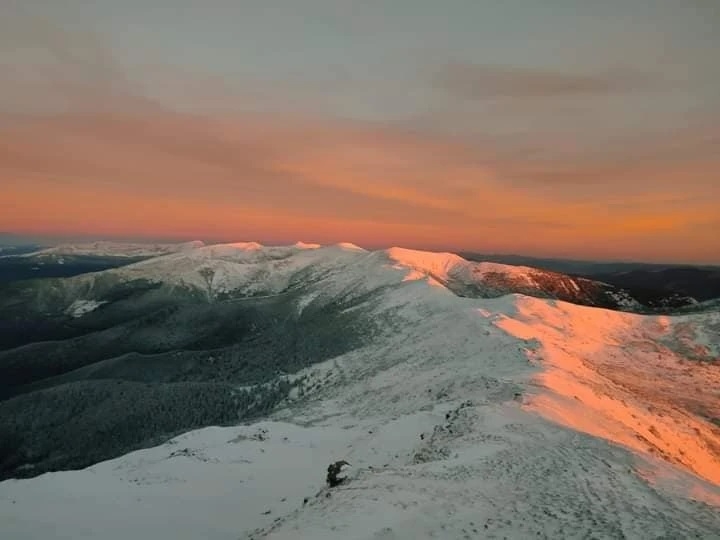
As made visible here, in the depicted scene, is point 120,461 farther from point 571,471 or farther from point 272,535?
point 571,471

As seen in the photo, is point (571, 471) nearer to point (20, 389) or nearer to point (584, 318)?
point (584, 318)

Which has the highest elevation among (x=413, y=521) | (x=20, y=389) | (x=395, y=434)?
(x=413, y=521)

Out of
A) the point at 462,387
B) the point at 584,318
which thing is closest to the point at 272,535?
the point at 462,387

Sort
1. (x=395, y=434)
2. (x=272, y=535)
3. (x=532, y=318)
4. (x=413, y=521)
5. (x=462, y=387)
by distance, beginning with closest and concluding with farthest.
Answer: (x=413, y=521)
(x=272, y=535)
(x=395, y=434)
(x=462, y=387)
(x=532, y=318)

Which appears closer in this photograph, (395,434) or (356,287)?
(395,434)

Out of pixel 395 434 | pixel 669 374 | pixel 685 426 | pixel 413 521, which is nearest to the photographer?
pixel 413 521

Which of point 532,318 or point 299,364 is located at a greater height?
point 532,318
